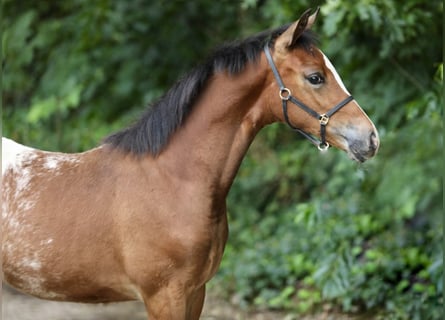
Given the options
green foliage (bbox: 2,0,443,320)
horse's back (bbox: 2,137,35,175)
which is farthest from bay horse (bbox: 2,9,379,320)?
green foliage (bbox: 2,0,443,320)

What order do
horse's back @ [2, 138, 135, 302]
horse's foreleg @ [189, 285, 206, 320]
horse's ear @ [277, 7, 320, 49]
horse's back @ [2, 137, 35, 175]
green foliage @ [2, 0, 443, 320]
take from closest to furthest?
horse's ear @ [277, 7, 320, 49] → horse's back @ [2, 138, 135, 302] → horse's foreleg @ [189, 285, 206, 320] → horse's back @ [2, 137, 35, 175] → green foliage @ [2, 0, 443, 320]

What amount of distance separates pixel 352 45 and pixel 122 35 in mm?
3015

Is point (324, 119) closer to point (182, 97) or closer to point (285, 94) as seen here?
point (285, 94)

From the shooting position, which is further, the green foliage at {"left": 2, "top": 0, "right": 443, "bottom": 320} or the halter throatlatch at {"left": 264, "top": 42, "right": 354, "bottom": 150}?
the green foliage at {"left": 2, "top": 0, "right": 443, "bottom": 320}

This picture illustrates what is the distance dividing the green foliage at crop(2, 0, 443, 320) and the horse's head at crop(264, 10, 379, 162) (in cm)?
42

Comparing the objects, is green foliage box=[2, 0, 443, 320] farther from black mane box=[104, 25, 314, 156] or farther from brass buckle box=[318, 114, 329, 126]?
black mane box=[104, 25, 314, 156]

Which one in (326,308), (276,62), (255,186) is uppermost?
(276,62)

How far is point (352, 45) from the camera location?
553 cm

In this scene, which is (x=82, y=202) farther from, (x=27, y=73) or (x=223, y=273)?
(x=27, y=73)

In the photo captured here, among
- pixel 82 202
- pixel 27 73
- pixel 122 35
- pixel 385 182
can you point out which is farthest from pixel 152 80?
pixel 82 202

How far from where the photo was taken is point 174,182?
316 centimetres

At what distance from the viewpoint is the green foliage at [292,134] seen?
4820 mm

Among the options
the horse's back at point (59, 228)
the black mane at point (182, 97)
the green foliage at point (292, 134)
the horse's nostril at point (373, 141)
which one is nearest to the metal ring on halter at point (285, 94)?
the black mane at point (182, 97)

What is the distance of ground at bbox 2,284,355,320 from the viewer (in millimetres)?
5355
